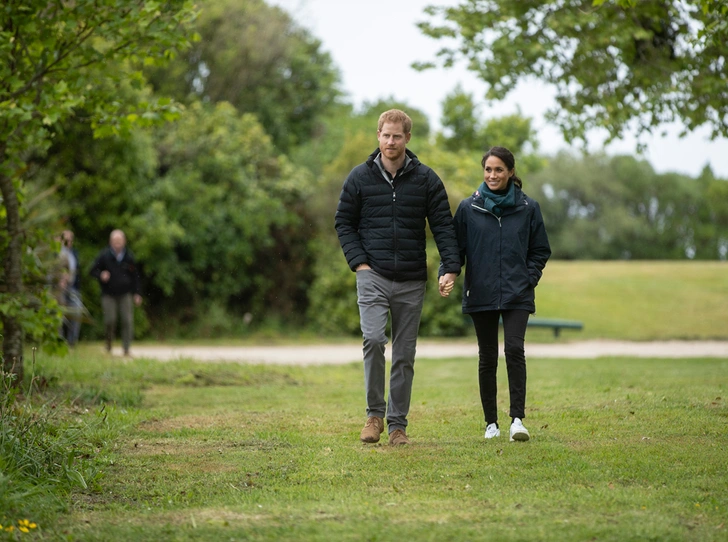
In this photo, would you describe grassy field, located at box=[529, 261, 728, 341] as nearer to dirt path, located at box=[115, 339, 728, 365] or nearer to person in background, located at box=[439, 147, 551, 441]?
dirt path, located at box=[115, 339, 728, 365]

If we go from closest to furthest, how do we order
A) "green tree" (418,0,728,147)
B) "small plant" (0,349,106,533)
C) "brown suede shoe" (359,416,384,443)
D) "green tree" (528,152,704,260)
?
"small plant" (0,349,106,533)
"brown suede shoe" (359,416,384,443)
"green tree" (418,0,728,147)
"green tree" (528,152,704,260)

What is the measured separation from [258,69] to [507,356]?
28371 millimetres

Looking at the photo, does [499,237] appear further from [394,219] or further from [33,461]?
[33,461]

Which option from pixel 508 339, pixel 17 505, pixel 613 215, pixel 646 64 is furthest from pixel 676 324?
pixel 613 215

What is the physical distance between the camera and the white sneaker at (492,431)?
7117 millimetres

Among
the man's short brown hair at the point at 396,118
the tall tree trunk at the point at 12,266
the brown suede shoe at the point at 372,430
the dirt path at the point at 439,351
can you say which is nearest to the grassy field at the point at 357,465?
the brown suede shoe at the point at 372,430

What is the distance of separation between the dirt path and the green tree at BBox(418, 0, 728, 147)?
14.8ft

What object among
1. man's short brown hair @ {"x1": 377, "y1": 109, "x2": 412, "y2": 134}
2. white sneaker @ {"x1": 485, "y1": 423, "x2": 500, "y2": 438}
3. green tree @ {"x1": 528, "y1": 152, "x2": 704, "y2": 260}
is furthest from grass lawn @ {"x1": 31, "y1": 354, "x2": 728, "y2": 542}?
green tree @ {"x1": 528, "y1": 152, "x2": 704, "y2": 260}

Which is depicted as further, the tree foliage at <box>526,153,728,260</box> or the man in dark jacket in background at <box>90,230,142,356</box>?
the tree foliage at <box>526,153,728,260</box>

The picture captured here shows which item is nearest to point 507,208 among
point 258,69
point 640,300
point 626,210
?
point 640,300

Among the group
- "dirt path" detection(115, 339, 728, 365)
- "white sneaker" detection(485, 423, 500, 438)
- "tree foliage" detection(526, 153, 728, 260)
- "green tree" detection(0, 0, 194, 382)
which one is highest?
"tree foliage" detection(526, 153, 728, 260)

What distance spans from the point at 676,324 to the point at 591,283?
835 centimetres

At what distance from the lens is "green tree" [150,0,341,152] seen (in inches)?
1241

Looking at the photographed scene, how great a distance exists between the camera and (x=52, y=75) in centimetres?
953
